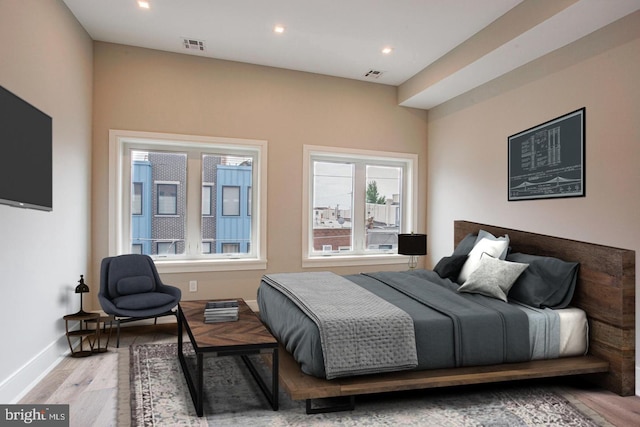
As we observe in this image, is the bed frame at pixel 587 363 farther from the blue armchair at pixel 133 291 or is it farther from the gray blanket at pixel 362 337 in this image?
the blue armchair at pixel 133 291

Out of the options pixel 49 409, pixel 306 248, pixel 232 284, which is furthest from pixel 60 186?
pixel 306 248

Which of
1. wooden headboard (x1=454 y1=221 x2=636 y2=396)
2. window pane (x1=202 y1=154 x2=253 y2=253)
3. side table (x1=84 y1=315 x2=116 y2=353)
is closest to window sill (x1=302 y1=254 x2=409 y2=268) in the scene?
window pane (x1=202 y1=154 x2=253 y2=253)

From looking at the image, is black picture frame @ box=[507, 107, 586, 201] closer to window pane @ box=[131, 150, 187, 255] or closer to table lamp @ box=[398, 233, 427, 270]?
table lamp @ box=[398, 233, 427, 270]

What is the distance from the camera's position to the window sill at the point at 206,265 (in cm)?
454

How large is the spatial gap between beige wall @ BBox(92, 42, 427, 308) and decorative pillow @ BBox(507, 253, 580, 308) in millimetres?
2396

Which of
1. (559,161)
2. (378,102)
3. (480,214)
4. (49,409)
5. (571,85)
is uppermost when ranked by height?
(378,102)

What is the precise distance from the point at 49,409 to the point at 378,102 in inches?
181

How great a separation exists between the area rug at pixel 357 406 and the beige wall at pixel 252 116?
1.90 m

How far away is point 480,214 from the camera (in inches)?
181

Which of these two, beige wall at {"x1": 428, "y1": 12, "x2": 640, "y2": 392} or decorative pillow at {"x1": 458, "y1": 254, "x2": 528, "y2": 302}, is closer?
beige wall at {"x1": 428, "y1": 12, "x2": 640, "y2": 392}

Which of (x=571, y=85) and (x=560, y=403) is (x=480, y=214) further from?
(x=560, y=403)

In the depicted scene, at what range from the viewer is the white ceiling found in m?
3.42

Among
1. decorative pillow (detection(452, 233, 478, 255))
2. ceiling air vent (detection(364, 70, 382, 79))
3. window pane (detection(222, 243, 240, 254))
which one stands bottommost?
window pane (detection(222, 243, 240, 254))

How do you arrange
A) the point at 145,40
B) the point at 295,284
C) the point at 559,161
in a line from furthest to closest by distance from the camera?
the point at 145,40 < the point at 559,161 < the point at 295,284
